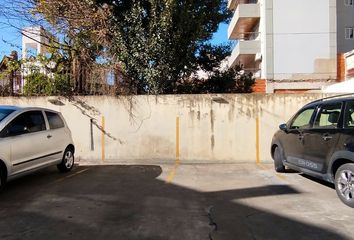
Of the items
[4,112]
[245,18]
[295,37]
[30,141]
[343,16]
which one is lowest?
[30,141]

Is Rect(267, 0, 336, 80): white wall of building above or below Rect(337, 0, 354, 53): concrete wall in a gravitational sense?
below

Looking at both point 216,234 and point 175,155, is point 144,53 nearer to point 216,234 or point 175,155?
point 175,155

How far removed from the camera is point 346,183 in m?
7.56

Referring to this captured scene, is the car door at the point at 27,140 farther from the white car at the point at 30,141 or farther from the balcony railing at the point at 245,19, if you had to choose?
the balcony railing at the point at 245,19

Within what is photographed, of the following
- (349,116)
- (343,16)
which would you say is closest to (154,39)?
(349,116)

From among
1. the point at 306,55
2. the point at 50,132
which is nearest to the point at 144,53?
the point at 50,132

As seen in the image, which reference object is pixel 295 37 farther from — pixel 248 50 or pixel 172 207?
pixel 172 207

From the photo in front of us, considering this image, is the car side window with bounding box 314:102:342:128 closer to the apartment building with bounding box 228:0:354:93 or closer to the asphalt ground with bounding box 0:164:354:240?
the asphalt ground with bounding box 0:164:354:240

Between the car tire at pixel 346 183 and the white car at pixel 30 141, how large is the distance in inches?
237

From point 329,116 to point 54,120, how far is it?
6.26 m

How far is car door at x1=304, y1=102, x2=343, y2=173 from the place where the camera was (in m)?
8.09

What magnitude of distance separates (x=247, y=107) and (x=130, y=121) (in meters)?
3.66

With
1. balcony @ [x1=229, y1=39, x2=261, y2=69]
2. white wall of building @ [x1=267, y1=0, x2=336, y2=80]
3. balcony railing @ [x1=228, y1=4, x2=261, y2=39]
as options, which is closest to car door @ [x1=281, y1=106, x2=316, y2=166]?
white wall of building @ [x1=267, y1=0, x2=336, y2=80]

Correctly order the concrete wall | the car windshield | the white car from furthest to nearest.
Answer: the concrete wall
the car windshield
the white car
